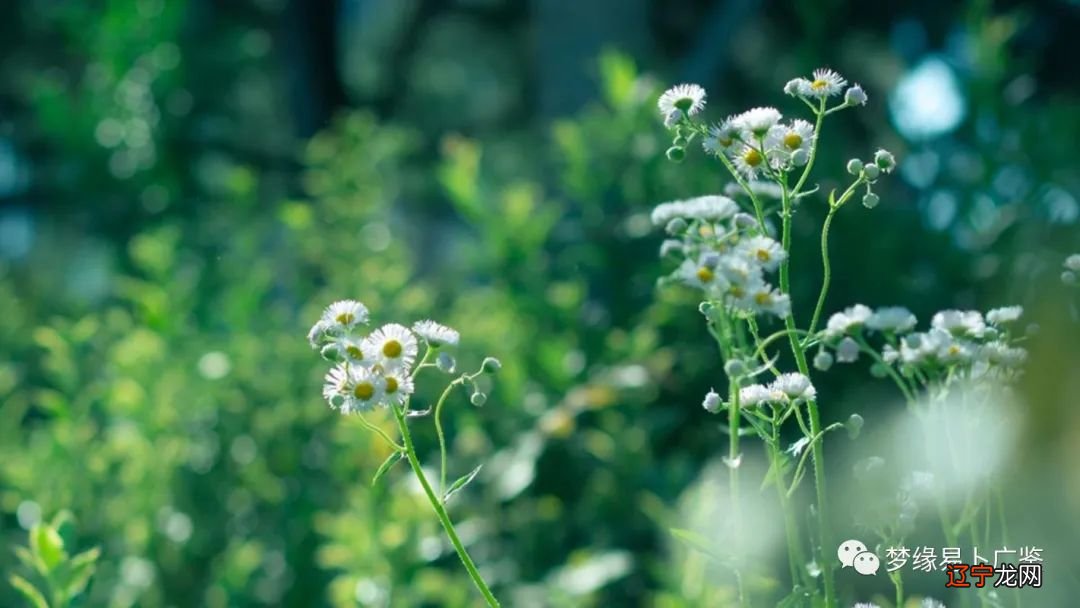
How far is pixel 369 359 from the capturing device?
34.7 inches

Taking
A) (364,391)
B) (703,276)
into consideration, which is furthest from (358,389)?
(703,276)

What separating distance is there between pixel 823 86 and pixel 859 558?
1.18ft

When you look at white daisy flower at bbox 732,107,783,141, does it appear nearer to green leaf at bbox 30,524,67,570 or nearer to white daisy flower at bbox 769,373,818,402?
white daisy flower at bbox 769,373,818,402

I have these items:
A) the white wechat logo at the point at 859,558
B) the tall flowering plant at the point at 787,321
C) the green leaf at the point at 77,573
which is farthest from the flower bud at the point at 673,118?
the green leaf at the point at 77,573

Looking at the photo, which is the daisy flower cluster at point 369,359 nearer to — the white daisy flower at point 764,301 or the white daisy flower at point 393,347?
the white daisy flower at point 393,347

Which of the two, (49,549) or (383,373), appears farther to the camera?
(49,549)

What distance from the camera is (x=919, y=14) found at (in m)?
4.25

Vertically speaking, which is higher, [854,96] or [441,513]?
[854,96]

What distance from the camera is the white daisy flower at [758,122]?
0.89 meters

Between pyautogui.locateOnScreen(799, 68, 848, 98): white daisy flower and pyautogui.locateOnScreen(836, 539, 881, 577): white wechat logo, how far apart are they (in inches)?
13.8

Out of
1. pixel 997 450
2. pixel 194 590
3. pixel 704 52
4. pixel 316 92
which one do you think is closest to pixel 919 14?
pixel 704 52

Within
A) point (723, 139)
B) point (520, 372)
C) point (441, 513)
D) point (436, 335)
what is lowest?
point (441, 513)

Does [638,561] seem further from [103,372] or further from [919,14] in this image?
[919,14]

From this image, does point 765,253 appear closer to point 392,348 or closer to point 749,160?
point 749,160
